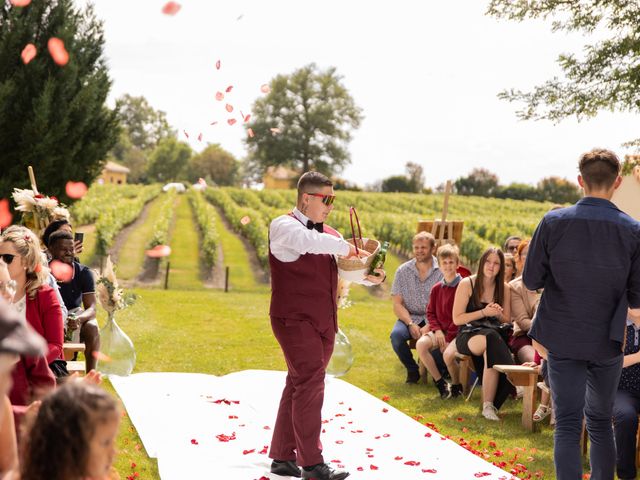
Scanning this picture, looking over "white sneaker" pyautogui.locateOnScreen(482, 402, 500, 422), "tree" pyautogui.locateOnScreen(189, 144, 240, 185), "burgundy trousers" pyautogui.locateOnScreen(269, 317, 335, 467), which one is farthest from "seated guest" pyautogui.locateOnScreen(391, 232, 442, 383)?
"tree" pyautogui.locateOnScreen(189, 144, 240, 185)

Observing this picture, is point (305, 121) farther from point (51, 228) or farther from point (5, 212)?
point (51, 228)

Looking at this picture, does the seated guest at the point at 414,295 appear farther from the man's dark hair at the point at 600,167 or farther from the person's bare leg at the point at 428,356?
the man's dark hair at the point at 600,167

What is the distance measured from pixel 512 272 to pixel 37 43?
14714 mm

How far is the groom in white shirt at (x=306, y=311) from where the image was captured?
5.19 metres

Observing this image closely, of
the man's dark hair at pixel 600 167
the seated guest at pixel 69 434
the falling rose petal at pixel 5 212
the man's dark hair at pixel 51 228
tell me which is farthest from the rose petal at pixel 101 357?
the falling rose petal at pixel 5 212

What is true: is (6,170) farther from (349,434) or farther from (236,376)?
(349,434)

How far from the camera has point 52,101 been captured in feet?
64.3

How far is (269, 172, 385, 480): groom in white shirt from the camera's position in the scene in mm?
5188

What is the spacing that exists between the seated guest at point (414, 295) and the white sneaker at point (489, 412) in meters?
1.52

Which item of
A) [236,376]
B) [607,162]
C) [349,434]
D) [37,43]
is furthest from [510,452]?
[37,43]

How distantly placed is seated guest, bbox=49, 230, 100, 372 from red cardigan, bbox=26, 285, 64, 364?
253 cm

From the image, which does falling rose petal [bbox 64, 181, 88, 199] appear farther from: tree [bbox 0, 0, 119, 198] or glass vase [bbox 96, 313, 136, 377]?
glass vase [bbox 96, 313, 136, 377]

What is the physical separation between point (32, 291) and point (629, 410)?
364 centimetres

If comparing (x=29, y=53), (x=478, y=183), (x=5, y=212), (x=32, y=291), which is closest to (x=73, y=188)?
(x=5, y=212)
